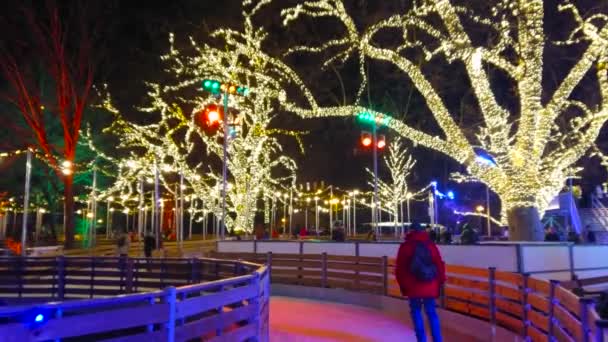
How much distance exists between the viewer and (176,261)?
15.0m

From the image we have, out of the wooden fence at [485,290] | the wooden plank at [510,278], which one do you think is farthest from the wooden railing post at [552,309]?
the wooden plank at [510,278]

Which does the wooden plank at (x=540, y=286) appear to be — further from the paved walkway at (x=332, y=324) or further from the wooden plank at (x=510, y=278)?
the paved walkway at (x=332, y=324)

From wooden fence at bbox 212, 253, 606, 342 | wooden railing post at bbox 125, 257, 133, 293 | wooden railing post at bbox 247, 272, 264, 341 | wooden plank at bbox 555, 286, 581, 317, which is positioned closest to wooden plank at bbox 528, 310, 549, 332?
wooden fence at bbox 212, 253, 606, 342

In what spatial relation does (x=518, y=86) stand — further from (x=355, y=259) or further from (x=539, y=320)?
(x=539, y=320)

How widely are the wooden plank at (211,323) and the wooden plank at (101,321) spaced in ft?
1.44

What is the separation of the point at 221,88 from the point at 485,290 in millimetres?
12901

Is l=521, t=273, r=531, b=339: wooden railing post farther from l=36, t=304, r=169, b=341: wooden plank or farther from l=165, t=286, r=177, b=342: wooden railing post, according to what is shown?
l=36, t=304, r=169, b=341: wooden plank

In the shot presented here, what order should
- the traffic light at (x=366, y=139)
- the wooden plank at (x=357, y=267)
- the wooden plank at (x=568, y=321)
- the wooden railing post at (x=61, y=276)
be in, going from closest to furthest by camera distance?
the wooden plank at (x=568, y=321)
the wooden plank at (x=357, y=267)
the wooden railing post at (x=61, y=276)
the traffic light at (x=366, y=139)

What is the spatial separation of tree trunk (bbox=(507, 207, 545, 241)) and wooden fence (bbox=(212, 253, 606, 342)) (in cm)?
524

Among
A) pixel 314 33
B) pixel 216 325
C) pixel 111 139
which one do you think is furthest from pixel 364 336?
pixel 111 139

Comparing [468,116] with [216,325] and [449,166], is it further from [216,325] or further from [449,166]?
[449,166]

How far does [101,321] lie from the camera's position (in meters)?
5.33

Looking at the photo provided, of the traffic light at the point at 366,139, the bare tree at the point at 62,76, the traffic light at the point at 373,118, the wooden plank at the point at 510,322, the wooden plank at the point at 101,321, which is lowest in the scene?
the wooden plank at the point at 510,322

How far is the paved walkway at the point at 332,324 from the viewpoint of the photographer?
1108 cm
